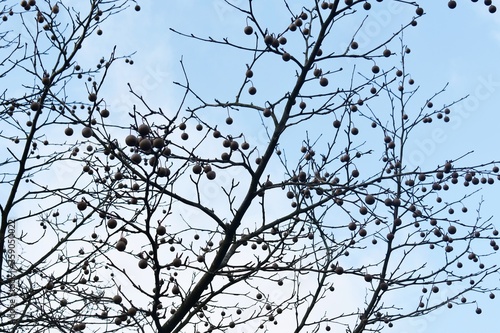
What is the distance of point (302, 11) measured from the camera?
223 inches

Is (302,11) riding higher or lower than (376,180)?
higher

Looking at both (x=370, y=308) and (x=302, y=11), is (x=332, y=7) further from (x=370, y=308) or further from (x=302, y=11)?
(x=370, y=308)

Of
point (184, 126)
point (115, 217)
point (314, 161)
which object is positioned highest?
point (314, 161)

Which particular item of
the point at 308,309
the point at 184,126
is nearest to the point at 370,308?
the point at 308,309

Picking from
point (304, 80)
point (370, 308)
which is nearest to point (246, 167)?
point (304, 80)

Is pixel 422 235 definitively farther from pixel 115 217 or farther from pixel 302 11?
pixel 115 217

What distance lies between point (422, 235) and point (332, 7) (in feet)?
12.3

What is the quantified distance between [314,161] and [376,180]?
2084 mm

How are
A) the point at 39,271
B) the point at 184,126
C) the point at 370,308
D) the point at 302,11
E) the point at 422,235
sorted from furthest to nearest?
the point at 422,235 < the point at 370,308 < the point at 39,271 < the point at 302,11 < the point at 184,126

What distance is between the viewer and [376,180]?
4.52 meters

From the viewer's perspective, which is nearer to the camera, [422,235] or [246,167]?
[246,167]

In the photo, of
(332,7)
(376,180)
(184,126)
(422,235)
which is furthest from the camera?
(422,235)

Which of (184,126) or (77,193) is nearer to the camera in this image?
(184,126)

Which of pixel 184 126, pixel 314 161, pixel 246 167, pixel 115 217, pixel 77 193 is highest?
pixel 77 193
